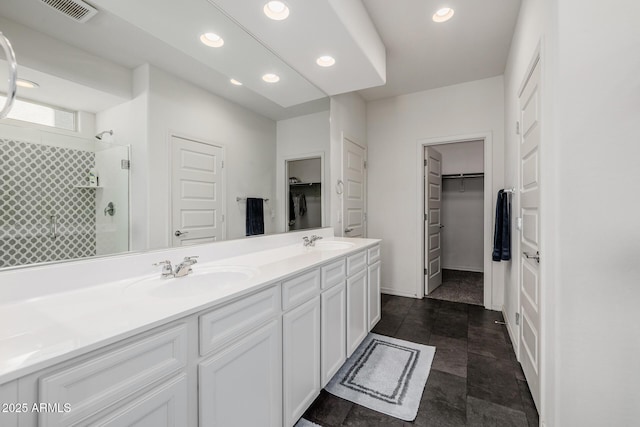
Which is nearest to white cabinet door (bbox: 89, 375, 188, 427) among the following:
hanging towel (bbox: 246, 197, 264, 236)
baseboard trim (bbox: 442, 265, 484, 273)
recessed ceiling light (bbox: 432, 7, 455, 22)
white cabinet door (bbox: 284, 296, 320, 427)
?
white cabinet door (bbox: 284, 296, 320, 427)

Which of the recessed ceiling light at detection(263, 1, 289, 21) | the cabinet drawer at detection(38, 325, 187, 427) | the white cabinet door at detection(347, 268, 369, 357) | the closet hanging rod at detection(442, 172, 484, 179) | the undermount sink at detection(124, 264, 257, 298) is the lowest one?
the white cabinet door at detection(347, 268, 369, 357)

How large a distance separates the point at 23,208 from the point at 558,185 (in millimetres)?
2259

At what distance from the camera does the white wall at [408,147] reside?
3219 millimetres

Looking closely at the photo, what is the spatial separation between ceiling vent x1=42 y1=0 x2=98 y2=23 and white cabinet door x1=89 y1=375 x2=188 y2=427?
1505mm

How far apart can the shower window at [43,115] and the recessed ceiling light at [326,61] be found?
1.70m

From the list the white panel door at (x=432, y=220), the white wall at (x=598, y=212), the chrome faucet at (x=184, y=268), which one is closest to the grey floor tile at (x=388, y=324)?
the white panel door at (x=432, y=220)

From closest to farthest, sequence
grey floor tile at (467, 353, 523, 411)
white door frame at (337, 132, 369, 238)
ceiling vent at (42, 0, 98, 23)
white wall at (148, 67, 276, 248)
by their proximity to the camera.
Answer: ceiling vent at (42, 0, 98, 23) < white wall at (148, 67, 276, 248) < grey floor tile at (467, 353, 523, 411) < white door frame at (337, 132, 369, 238)

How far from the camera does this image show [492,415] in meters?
1.59

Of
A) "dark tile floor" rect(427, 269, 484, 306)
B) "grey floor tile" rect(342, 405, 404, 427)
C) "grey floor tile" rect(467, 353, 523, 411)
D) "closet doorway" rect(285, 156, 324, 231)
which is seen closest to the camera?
"grey floor tile" rect(342, 405, 404, 427)

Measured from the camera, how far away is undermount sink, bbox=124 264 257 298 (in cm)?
118

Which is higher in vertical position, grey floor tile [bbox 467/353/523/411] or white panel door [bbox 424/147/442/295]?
white panel door [bbox 424/147/442/295]

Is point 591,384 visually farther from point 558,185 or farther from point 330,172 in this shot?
point 330,172

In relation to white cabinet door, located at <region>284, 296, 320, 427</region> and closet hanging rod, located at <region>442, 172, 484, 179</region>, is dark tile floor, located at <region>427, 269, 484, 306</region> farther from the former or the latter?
white cabinet door, located at <region>284, 296, 320, 427</region>

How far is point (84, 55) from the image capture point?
3.84 feet
